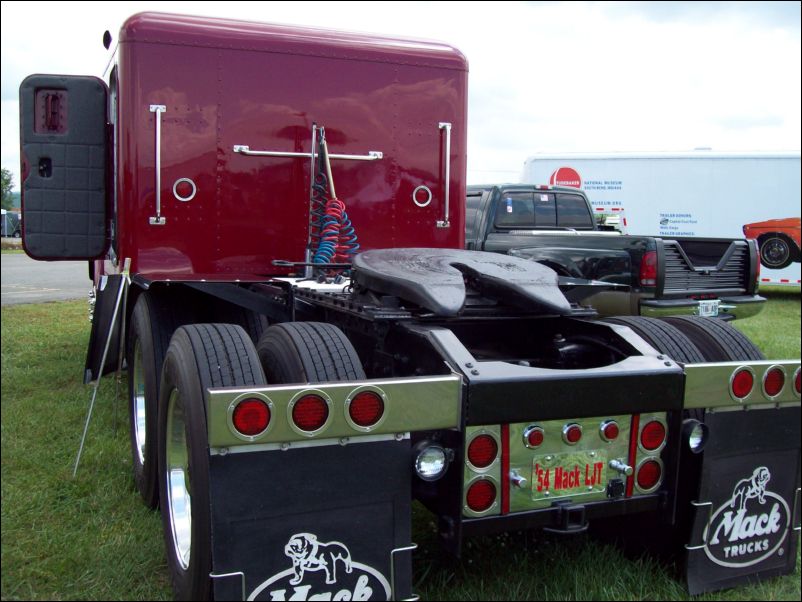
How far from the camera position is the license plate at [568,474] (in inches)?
116

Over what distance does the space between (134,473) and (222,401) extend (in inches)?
94.0

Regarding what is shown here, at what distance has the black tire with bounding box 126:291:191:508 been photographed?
4.11 m

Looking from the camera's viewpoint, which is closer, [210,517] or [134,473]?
[210,517]

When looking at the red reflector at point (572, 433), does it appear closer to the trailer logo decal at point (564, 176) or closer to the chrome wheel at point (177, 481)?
the chrome wheel at point (177, 481)

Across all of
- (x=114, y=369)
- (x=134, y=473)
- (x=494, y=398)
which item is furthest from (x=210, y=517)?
(x=114, y=369)

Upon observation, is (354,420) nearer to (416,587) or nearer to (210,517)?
(210,517)

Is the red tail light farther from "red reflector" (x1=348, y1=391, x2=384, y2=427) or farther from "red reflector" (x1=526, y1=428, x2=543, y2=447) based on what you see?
"red reflector" (x1=348, y1=391, x2=384, y2=427)

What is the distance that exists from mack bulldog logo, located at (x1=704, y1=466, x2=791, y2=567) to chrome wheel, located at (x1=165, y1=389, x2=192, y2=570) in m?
2.12

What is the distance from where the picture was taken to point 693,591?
128 inches

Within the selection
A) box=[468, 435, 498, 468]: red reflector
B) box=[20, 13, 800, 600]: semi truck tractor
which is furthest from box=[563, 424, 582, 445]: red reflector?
box=[468, 435, 498, 468]: red reflector

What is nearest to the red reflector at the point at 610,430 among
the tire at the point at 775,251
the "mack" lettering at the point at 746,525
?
the "mack" lettering at the point at 746,525

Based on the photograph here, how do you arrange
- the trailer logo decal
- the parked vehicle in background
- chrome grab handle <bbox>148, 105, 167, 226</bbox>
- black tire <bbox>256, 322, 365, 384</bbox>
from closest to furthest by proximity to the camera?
black tire <bbox>256, 322, 365, 384</bbox> → chrome grab handle <bbox>148, 105, 167, 226</bbox> → the parked vehicle in background → the trailer logo decal

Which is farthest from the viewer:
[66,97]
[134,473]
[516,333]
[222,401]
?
[66,97]

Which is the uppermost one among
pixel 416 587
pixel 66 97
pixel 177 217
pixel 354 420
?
pixel 66 97
